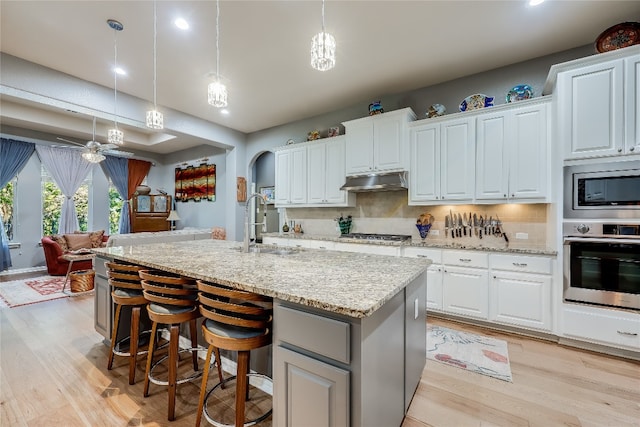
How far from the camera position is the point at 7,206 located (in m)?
5.71

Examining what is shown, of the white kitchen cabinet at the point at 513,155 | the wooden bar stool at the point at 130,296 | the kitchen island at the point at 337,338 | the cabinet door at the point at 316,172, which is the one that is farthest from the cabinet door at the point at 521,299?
the wooden bar stool at the point at 130,296

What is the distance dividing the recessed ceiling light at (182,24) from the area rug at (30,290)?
422 centimetres

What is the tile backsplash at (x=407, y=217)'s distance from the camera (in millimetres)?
3104

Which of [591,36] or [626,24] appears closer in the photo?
[626,24]

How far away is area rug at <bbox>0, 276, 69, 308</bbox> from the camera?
3.91 meters

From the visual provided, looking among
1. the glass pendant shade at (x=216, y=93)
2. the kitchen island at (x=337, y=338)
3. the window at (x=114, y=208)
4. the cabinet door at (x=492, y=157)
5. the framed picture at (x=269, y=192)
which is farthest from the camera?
the window at (x=114, y=208)

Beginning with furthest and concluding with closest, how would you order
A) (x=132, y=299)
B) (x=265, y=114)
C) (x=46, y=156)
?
(x=46, y=156) → (x=265, y=114) → (x=132, y=299)

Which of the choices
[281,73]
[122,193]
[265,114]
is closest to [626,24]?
[281,73]

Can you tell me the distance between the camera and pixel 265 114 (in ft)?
15.9

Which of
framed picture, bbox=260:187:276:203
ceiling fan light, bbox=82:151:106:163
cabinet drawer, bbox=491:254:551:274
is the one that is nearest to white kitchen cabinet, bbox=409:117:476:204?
cabinet drawer, bbox=491:254:551:274

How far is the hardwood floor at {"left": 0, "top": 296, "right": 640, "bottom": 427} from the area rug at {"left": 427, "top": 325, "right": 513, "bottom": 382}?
0.23 ft

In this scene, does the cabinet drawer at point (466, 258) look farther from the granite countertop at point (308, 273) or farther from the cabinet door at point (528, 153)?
the granite countertop at point (308, 273)

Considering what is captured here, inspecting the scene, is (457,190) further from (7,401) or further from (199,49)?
(7,401)

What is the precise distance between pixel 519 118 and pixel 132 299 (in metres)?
3.97
